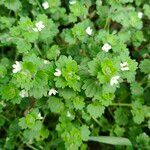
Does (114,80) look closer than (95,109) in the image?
Yes

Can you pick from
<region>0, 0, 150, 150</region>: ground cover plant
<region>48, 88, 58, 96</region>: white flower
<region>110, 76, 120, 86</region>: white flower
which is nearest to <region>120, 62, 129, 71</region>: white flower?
<region>0, 0, 150, 150</region>: ground cover plant

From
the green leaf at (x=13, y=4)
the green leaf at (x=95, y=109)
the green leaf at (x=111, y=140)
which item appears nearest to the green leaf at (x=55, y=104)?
the green leaf at (x=95, y=109)

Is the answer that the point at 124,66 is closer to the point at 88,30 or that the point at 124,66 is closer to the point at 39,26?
the point at 88,30

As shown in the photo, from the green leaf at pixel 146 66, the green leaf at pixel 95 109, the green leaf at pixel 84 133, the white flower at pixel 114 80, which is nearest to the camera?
the white flower at pixel 114 80

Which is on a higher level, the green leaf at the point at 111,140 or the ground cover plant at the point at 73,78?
the ground cover plant at the point at 73,78

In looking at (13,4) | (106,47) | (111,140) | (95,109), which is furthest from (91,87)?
(13,4)

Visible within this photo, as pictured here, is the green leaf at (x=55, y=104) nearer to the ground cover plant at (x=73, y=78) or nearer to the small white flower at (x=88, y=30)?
the ground cover plant at (x=73, y=78)

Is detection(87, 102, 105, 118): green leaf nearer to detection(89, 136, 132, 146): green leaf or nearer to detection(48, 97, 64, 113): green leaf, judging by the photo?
detection(48, 97, 64, 113): green leaf

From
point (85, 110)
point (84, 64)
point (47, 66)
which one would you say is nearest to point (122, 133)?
point (85, 110)

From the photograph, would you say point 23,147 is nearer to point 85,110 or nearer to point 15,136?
point 15,136
